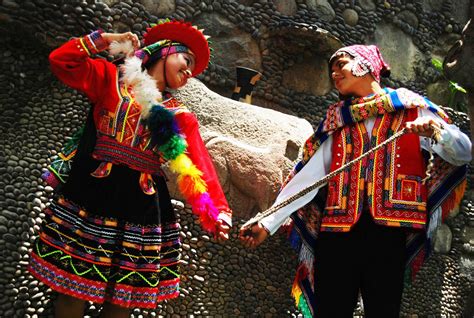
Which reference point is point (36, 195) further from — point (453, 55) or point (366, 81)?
point (453, 55)

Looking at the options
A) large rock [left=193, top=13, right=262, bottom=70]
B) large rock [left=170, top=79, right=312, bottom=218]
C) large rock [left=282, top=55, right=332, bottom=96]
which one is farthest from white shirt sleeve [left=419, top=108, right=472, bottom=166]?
large rock [left=282, top=55, right=332, bottom=96]

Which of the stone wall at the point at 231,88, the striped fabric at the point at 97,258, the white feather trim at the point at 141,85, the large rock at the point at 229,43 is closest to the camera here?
the striped fabric at the point at 97,258

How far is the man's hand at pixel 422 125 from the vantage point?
2473mm

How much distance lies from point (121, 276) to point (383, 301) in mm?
1098

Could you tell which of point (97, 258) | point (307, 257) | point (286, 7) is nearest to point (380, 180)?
point (307, 257)

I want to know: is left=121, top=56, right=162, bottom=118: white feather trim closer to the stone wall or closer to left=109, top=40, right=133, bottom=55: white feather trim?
left=109, top=40, right=133, bottom=55: white feather trim

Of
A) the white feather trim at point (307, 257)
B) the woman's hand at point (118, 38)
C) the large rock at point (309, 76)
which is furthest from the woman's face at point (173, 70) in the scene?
the large rock at point (309, 76)

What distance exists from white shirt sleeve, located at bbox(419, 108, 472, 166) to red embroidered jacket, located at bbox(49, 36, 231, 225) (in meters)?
0.96

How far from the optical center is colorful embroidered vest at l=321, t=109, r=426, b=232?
8.51ft

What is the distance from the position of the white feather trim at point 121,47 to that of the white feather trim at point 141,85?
0.17 feet

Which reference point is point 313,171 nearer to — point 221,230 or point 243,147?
point 221,230

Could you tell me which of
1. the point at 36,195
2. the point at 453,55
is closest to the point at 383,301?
the point at 453,55

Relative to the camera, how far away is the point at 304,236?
2893mm

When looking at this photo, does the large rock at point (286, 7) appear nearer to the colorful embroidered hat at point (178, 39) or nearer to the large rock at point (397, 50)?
the large rock at point (397, 50)
